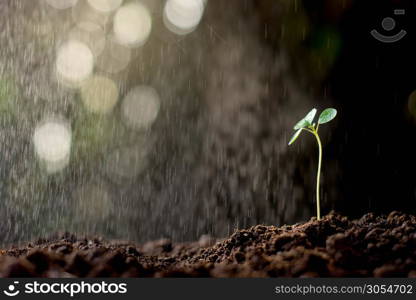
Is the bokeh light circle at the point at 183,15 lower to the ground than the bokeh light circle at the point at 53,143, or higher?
higher

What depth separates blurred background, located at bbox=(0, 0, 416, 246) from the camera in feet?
5.85

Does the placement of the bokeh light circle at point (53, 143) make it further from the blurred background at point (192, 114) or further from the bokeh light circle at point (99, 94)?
the bokeh light circle at point (99, 94)

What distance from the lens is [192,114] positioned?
2.15 m

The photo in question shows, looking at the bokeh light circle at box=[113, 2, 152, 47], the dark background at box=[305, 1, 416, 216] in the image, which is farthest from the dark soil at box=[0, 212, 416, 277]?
the bokeh light circle at box=[113, 2, 152, 47]

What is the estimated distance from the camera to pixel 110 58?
230 centimetres

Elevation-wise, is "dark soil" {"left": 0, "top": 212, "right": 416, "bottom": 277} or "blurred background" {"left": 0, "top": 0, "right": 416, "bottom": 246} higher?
"blurred background" {"left": 0, "top": 0, "right": 416, "bottom": 246}

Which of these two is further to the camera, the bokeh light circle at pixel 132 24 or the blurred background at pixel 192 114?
the bokeh light circle at pixel 132 24

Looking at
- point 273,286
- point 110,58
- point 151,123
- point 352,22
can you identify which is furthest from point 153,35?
point 273,286

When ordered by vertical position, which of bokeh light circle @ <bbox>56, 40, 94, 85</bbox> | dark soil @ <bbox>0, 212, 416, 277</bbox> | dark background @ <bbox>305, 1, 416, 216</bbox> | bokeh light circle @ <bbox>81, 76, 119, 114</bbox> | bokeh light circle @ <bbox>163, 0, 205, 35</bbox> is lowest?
dark soil @ <bbox>0, 212, 416, 277</bbox>

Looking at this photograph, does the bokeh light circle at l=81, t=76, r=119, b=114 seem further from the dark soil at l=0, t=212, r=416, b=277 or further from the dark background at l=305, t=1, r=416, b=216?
the dark soil at l=0, t=212, r=416, b=277

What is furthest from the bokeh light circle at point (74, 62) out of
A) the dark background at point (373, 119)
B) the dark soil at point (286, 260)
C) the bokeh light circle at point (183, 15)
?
the dark soil at point (286, 260)

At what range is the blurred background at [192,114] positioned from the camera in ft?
5.85

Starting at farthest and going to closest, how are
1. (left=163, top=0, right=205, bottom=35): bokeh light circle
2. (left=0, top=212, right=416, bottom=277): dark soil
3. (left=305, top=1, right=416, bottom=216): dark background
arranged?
1. (left=163, top=0, right=205, bottom=35): bokeh light circle
2. (left=305, top=1, right=416, bottom=216): dark background
3. (left=0, top=212, right=416, bottom=277): dark soil

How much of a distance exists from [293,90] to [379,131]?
1.39 feet
